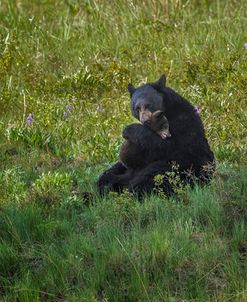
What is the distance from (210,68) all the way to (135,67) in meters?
1.05

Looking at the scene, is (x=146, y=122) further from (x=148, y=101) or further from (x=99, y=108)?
(x=99, y=108)

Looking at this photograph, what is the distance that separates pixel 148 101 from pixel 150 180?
0.65 meters

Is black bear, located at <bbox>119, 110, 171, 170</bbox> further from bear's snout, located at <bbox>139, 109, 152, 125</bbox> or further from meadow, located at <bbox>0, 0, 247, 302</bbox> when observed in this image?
meadow, located at <bbox>0, 0, 247, 302</bbox>

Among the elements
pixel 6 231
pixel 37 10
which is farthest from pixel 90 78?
pixel 6 231

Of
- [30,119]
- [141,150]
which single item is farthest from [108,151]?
[141,150]

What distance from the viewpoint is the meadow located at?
20.6 ft

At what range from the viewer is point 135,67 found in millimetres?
11734

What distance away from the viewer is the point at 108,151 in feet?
30.6

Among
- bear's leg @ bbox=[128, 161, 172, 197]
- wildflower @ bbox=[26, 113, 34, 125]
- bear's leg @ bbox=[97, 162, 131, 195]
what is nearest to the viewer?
bear's leg @ bbox=[128, 161, 172, 197]

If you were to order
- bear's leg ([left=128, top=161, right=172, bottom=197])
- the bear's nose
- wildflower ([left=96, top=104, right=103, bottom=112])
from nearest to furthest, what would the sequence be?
1. bear's leg ([left=128, top=161, right=172, bottom=197])
2. the bear's nose
3. wildflower ([left=96, top=104, right=103, bottom=112])

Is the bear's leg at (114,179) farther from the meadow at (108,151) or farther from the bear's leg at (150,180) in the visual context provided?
the bear's leg at (150,180)

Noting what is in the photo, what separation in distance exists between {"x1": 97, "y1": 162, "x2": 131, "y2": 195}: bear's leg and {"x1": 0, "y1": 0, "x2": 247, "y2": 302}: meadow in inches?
4.7

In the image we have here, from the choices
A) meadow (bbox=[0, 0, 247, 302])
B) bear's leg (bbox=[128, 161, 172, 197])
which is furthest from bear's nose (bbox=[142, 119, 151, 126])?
meadow (bbox=[0, 0, 247, 302])

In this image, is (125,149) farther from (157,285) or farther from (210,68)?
(210,68)
